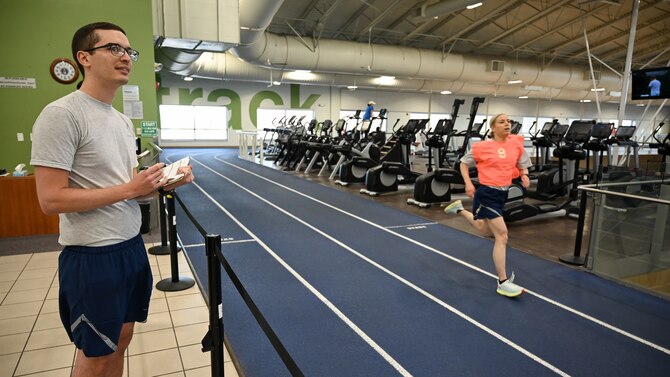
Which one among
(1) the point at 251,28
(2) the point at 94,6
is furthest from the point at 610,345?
(1) the point at 251,28

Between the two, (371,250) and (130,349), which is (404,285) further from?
(130,349)

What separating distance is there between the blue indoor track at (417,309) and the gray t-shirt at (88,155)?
1.34m

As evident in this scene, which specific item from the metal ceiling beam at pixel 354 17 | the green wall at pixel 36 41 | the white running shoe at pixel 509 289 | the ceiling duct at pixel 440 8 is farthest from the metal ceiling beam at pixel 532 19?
the green wall at pixel 36 41

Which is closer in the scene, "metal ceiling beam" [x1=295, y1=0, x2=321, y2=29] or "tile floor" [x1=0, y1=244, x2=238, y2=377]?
"tile floor" [x1=0, y1=244, x2=238, y2=377]

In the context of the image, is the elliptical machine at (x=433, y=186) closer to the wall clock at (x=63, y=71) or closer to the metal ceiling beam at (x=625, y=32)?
the wall clock at (x=63, y=71)

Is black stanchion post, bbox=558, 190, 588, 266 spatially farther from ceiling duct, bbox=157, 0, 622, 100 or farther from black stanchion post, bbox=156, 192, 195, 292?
ceiling duct, bbox=157, 0, 622, 100

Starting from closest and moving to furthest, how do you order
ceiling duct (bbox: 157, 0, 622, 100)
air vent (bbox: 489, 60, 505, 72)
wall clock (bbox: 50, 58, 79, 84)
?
1. wall clock (bbox: 50, 58, 79, 84)
2. ceiling duct (bbox: 157, 0, 622, 100)
3. air vent (bbox: 489, 60, 505, 72)

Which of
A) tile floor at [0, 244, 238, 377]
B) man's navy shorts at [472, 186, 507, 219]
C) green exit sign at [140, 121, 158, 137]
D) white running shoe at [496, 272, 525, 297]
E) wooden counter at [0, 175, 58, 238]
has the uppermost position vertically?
green exit sign at [140, 121, 158, 137]

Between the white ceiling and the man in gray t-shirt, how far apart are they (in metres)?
12.0

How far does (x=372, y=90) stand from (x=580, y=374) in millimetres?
22055

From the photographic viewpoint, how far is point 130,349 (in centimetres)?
260

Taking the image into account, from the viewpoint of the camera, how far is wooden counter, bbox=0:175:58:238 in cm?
474

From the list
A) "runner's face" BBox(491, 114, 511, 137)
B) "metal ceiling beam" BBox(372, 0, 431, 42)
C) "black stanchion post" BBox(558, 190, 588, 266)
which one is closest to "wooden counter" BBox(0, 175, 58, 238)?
"runner's face" BBox(491, 114, 511, 137)

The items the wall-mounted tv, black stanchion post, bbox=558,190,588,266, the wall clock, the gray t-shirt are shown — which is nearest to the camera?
the gray t-shirt
